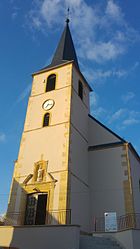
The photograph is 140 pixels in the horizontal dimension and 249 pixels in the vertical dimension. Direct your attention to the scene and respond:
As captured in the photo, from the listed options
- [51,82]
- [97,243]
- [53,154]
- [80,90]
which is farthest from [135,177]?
[51,82]

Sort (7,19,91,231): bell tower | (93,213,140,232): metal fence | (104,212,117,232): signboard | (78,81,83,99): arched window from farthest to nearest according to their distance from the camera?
(78,81,83,99): arched window, (7,19,91,231): bell tower, (93,213,140,232): metal fence, (104,212,117,232): signboard

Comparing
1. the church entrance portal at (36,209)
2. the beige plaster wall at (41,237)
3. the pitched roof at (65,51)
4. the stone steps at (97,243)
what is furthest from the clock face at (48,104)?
the stone steps at (97,243)

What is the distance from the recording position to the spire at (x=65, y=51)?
19803mm

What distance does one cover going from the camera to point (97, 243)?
1023 cm

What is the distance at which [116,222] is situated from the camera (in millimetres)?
12453

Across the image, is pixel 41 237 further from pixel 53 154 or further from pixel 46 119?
pixel 46 119

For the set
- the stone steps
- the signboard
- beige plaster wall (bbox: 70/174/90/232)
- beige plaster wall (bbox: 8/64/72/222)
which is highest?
beige plaster wall (bbox: 8/64/72/222)

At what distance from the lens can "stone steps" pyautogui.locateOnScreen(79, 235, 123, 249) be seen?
9.84 m

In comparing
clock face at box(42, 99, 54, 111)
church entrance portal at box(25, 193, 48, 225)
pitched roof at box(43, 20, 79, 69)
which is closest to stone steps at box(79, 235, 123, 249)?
church entrance portal at box(25, 193, 48, 225)

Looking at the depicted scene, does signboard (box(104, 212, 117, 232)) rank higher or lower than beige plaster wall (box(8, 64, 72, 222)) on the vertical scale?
lower

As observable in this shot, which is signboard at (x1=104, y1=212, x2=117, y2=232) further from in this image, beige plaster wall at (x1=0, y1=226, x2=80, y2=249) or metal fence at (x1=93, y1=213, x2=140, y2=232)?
beige plaster wall at (x1=0, y1=226, x2=80, y2=249)

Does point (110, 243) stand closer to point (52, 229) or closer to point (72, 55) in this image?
point (52, 229)

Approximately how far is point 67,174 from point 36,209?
2.34m

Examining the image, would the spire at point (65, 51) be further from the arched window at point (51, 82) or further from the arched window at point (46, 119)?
the arched window at point (46, 119)
